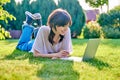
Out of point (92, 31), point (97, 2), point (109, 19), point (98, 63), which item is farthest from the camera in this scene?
point (97, 2)

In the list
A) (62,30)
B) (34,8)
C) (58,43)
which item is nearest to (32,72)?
(62,30)

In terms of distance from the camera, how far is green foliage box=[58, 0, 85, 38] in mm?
19561

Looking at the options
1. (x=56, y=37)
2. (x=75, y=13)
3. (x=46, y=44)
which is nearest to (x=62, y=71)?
(x=56, y=37)

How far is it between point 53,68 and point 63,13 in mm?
1074

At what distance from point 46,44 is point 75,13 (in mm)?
14245

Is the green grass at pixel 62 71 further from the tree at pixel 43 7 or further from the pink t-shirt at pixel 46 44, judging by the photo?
the tree at pixel 43 7

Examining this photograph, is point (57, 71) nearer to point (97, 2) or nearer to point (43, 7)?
point (43, 7)

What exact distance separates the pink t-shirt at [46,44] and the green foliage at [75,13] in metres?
13.3

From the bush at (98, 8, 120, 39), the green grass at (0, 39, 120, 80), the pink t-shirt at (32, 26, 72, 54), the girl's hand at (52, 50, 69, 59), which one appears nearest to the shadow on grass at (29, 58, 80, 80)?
the green grass at (0, 39, 120, 80)

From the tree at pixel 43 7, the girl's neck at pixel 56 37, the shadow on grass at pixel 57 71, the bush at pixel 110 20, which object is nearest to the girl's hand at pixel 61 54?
the girl's neck at pixel 56 37

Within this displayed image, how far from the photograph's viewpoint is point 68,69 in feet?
15.5

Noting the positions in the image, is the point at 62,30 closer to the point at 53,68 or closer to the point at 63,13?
the point at 63,13

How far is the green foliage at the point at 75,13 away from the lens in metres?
19.6

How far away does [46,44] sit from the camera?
6055 millimetres
